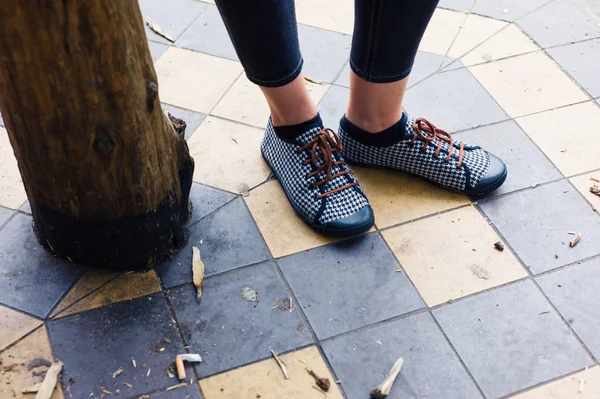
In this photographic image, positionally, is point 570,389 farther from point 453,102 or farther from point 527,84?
point 527,84

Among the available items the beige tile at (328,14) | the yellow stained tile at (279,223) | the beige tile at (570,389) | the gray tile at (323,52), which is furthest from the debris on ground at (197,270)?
the beige tile at (328,14)

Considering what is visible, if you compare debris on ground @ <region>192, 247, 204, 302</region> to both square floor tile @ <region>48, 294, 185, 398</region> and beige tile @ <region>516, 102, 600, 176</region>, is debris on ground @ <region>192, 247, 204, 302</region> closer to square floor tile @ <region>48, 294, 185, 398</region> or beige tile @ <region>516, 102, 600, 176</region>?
square floor tile @ <region>48, 294, 185, 398</region>

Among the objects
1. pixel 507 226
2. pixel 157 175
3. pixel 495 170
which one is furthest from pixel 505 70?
pixel 157 175

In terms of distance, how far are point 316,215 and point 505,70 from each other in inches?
36.8

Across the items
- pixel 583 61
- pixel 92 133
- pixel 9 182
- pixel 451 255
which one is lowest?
pixel 9 182

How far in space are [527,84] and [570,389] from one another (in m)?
1.06

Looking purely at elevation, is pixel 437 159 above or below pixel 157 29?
above

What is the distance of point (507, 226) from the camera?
61.1 inches

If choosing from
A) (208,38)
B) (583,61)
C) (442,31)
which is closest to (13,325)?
(208,38)

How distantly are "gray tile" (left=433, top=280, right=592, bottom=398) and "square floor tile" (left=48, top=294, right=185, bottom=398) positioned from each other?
58cm

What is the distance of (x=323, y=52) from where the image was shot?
83.3 inches

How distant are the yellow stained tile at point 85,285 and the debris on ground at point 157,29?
1.01 m

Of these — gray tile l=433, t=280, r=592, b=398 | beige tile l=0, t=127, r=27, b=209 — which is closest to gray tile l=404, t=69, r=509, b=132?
gray tile l=433, t=280, r=592, b=398

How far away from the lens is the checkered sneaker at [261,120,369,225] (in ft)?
4.97
